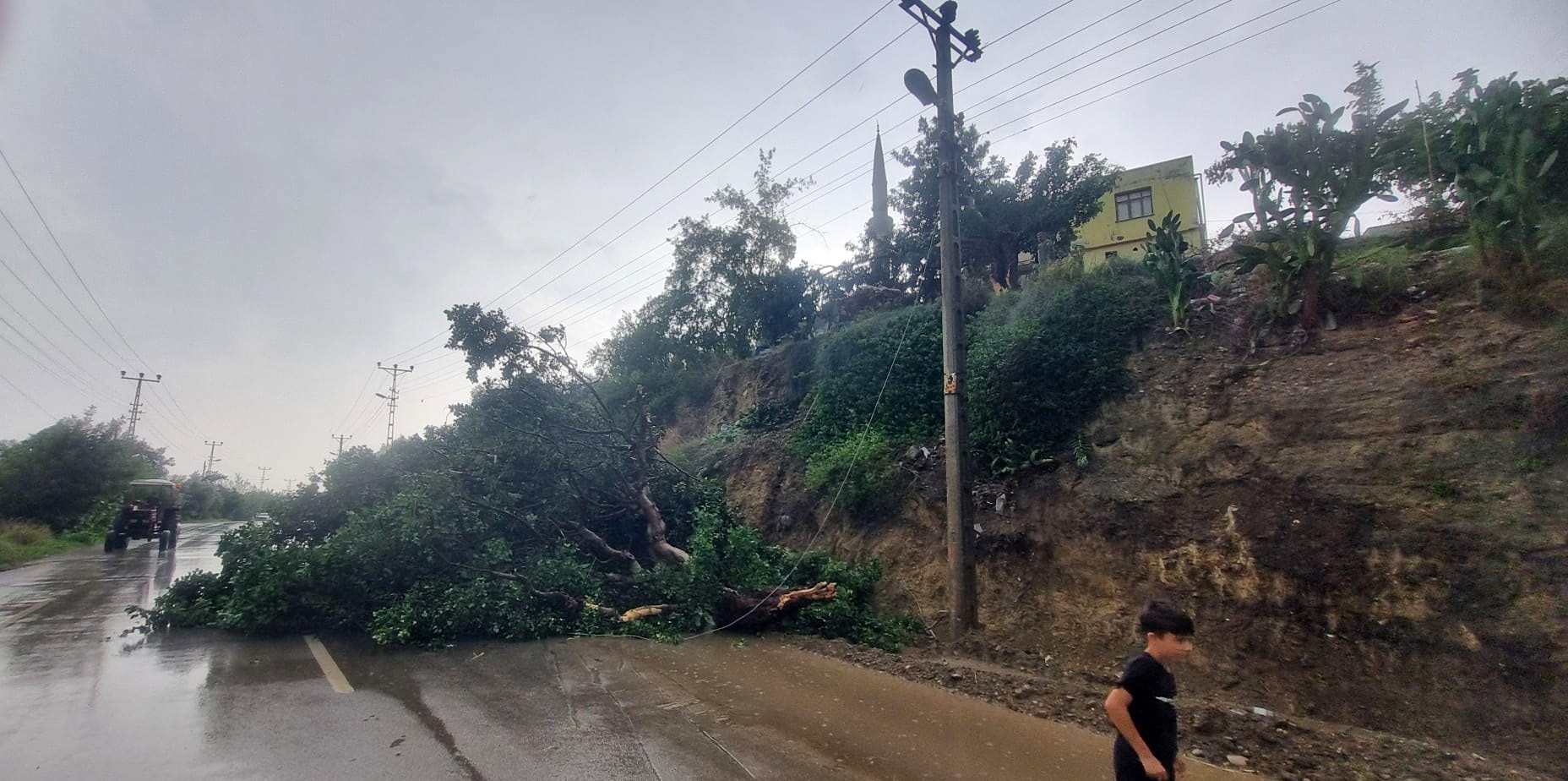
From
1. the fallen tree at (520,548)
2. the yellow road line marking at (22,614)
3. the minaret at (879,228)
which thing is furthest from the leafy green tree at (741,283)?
the yellow road line marking at (22,614)

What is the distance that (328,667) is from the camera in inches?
278

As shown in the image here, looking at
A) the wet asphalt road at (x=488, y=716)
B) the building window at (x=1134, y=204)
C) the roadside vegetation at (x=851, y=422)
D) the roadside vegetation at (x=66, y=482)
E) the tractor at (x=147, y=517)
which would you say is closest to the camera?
the wet asphalt road at (x=488, y=716)

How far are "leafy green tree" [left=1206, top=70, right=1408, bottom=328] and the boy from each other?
712cm

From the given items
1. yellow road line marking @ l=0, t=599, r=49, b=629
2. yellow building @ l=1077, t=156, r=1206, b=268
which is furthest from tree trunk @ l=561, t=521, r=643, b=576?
yellow building @ l=1077, t=156, r=1206, b=268

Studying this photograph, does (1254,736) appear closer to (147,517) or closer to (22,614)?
(22,614)

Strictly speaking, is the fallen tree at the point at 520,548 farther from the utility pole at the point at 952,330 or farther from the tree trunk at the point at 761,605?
the utility pole at the point at 952,330

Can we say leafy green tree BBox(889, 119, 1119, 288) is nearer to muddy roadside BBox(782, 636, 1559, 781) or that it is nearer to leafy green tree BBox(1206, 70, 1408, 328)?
leafy green tree BBox(1206, 70, 1408, 328)

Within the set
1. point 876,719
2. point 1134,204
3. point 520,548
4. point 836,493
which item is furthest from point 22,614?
→ point 1134,204

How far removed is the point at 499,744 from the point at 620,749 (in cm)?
88

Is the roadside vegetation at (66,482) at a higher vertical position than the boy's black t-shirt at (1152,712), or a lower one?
higher

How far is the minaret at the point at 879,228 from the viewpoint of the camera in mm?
20641

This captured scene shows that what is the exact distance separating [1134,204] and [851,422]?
16.8m

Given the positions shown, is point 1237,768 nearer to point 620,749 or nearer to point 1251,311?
point 620,749

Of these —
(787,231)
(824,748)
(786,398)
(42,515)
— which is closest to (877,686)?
(824,748)
